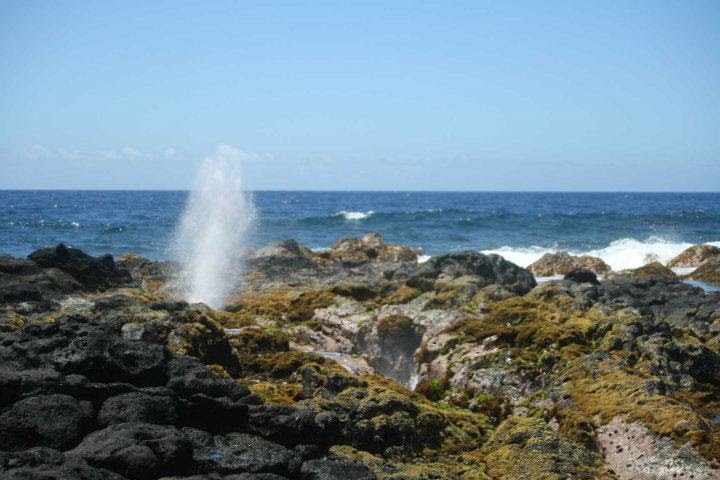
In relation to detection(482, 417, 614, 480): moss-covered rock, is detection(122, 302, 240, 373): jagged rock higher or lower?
higher

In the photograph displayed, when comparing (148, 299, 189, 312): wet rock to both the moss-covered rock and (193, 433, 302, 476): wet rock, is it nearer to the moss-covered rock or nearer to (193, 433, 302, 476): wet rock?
(193, 433, 302, 476): wet rock

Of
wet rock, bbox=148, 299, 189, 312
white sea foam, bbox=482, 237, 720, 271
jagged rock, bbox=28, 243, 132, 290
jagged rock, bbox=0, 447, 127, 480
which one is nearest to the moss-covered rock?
jagged rock, bbox=0, 447, 127, 480

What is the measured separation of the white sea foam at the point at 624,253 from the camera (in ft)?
146

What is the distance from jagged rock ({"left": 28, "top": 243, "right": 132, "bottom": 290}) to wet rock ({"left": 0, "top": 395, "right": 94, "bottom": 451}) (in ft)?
42.0

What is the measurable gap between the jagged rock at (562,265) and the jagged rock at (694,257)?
527 cm

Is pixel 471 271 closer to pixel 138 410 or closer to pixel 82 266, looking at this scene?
pixel 82 266

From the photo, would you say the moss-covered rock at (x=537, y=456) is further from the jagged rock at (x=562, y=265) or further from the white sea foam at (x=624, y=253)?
the white sea foam at (x=624, y=253)

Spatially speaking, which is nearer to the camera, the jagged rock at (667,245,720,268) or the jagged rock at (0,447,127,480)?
the jagged rock at (0,447,127,480)

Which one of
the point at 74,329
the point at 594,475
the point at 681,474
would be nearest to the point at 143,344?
the point at 74,329

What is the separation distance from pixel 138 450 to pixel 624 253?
150ft

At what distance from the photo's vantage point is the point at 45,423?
24.2 feet

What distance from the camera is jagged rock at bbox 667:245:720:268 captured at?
39.0 meters

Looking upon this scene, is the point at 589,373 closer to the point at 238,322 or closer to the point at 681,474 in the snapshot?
the point at 681,474

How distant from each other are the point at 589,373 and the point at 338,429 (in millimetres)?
4657
